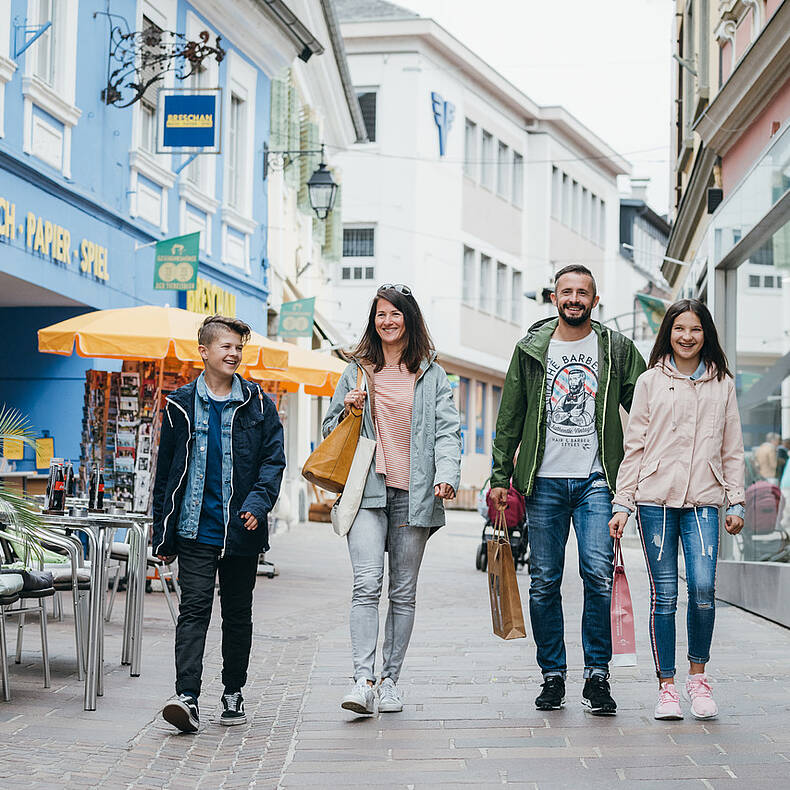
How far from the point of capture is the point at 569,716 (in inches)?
237

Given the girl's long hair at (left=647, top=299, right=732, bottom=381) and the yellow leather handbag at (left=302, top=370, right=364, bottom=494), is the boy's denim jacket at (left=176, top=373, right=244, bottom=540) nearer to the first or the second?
the yellow leather handbag at (left=302, top=370, right=364, bottom=494)

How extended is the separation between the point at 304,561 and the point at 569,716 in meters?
10.9

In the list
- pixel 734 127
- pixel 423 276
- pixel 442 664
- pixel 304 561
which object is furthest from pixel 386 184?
pixel 442 664

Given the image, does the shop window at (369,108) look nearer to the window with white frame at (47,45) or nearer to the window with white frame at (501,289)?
the window with white frame at (501,289)

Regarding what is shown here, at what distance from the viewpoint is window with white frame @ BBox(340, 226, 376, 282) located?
41.0 metres

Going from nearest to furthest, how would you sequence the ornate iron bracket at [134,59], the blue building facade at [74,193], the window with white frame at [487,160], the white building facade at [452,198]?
the blue building facade at [74,193]
the ornate iron bracket at [134,59]
the white building facade at [452,198]
the window with white frame at [487,160]

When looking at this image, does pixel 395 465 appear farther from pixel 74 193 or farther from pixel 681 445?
pixel 74 193

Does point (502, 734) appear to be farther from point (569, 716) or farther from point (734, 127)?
point (734, 127)

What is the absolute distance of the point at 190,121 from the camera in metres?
15.1

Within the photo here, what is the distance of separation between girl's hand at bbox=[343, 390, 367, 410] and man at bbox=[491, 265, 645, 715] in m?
0.62

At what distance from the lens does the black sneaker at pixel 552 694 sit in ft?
20.0

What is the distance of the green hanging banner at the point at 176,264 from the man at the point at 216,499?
9.70 m

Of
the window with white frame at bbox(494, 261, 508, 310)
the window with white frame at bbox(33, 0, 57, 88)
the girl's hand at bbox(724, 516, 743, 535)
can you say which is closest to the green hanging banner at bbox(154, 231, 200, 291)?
the window with white frame at bbox(33, 0, 57, 88)

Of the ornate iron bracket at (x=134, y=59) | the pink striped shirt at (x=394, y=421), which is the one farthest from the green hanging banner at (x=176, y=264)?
the pink striped shirt at (x=394, y=421)
